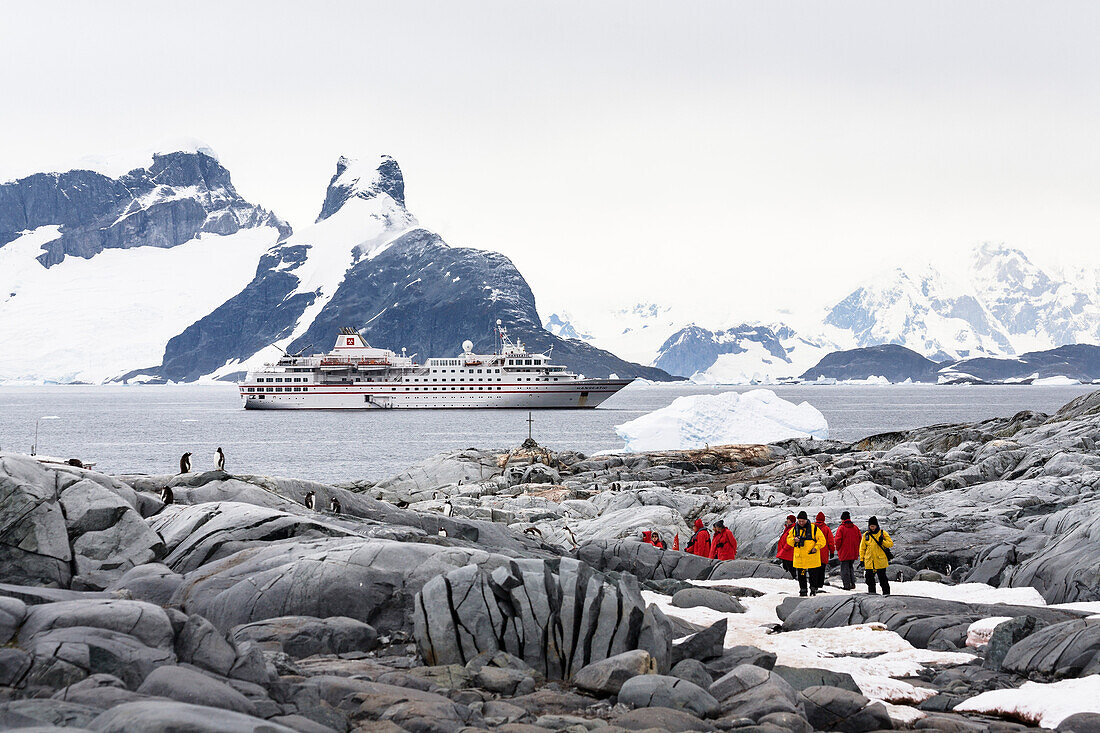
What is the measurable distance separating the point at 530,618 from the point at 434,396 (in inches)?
4649

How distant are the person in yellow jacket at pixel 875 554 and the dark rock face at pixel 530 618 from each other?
698 centimetres

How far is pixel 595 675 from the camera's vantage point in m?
10.3

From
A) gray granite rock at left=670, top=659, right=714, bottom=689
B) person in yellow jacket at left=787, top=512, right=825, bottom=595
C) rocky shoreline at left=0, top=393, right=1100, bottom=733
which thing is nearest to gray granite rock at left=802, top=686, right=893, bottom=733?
rocky shoreline at left=0, top=393, right=1100, bottom=733

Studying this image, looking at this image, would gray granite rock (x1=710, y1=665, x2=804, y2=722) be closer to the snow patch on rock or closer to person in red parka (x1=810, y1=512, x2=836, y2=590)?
the snow patch on rock

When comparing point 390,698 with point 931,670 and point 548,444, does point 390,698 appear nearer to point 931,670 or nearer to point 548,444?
point 931,670

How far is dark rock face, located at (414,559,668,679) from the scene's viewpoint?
10.9 meters

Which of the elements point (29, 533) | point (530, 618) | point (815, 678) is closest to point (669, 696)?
point (530, 618)

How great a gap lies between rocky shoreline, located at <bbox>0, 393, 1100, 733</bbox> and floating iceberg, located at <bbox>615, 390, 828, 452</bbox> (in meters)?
47.2

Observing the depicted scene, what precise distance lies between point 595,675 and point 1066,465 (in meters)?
24.6

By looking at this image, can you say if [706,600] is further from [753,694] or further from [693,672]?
[753,694]

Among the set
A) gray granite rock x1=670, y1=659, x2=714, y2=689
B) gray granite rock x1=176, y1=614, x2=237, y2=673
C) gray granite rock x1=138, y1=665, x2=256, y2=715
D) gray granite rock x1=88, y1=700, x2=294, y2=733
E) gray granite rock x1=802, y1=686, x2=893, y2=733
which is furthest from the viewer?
gray granite rock x1=670, y1=659, x2=714, y2=689

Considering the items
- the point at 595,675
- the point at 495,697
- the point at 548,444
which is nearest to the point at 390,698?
the point at 495,697

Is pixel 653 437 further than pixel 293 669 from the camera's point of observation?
Yes

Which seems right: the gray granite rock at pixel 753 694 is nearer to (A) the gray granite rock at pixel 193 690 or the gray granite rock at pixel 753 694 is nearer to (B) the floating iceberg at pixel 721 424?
(A) the gray granite rock at pixel 193 690
